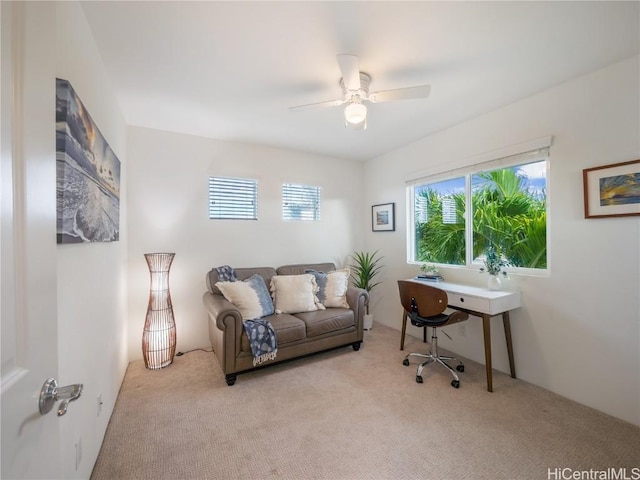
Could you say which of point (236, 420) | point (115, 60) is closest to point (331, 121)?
point (115, 60)

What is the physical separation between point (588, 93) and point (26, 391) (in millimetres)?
3388

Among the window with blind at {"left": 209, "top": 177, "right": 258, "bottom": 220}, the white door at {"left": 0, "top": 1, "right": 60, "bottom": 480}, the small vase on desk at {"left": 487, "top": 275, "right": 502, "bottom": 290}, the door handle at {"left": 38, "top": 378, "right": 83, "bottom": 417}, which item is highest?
the window with blind at {"left": 209, "top": 177, "right": 258, "bottom": 220}

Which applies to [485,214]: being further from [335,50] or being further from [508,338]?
[335,50]

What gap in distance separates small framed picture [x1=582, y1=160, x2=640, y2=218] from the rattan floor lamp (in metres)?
3.69

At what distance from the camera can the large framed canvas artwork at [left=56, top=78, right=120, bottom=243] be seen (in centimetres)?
112

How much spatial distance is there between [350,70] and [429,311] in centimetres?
207

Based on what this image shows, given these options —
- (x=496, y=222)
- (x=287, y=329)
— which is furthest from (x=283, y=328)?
(x=496, y=222)

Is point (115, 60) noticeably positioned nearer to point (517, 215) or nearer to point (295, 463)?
point (295, 463)

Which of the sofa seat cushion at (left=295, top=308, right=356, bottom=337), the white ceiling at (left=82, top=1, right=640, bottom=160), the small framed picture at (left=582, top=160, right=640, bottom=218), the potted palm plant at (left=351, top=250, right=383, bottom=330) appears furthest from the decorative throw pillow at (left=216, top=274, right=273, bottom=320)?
the small framed picture at (left=582, top=160, right=640, bottom=218)

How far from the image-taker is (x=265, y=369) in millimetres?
2650

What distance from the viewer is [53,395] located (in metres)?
0.63

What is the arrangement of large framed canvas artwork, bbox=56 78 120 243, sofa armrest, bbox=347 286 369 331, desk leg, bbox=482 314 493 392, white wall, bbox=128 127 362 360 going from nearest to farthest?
large framed canvas artwork, bbox=56 78 120 243, desk leg, bbox=482 314 493 392, white wall, bbox=128 127 362 360, sofa armrest, bbox=347 286 369 331

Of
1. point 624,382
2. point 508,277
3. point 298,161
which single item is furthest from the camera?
point 298,161

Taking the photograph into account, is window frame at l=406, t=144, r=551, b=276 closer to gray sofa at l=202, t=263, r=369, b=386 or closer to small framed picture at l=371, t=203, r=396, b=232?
small framed picture at l=371, t=203, r=396, b=232
